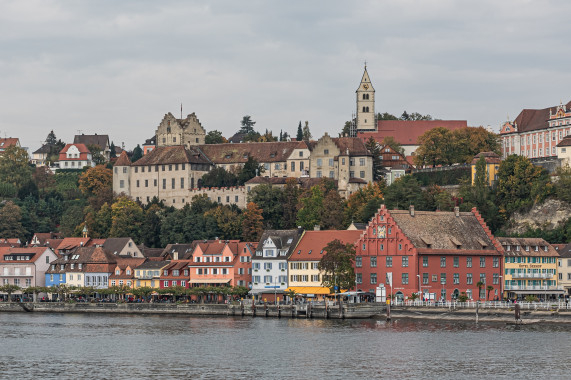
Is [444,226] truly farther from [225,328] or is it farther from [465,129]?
[465,129]

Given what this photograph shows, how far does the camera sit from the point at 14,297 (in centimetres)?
14050

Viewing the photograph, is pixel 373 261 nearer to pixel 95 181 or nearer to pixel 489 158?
pixel 489 158

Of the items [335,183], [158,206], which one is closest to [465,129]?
[335,183]

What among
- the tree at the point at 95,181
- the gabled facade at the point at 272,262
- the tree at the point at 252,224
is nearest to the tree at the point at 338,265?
the gabled facade at the point at 272,262

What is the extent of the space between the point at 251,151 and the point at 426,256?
205 ft

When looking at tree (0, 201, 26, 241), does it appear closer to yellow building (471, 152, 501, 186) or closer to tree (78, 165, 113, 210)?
tree (78, 165, 113, 210)

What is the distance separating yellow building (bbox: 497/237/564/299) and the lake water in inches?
748

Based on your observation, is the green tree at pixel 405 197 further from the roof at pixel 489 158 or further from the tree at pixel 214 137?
the tree at pixel 214 137

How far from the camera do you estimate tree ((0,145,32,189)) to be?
191375 mm

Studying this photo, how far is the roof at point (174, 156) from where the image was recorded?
17038 centimetres

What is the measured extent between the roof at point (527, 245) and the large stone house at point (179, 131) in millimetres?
69905

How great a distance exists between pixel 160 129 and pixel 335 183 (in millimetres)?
35651

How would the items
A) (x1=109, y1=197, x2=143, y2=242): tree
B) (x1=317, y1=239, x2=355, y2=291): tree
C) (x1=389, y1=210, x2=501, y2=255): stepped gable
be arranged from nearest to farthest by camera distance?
1. (x1=317, y1=239, x2=355, y2=291): tree
2. (x1=389, y1=210, x2=501, y2=255): stepped gable
3. (x1=109, y1=197, x2=143, y2=242): tree

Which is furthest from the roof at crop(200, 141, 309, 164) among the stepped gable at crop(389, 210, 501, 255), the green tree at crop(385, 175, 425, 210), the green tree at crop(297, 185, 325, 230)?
the stepped gable at crop(389, 210, 501, 255)
